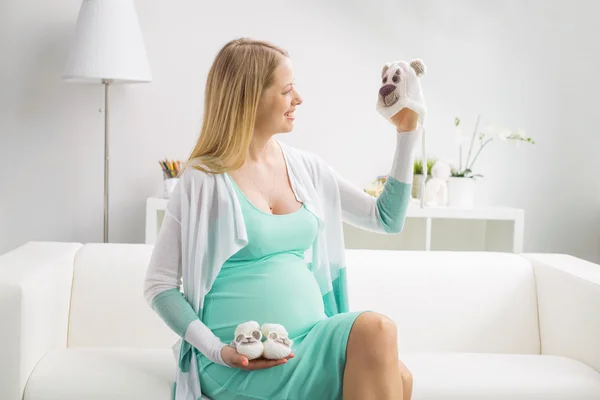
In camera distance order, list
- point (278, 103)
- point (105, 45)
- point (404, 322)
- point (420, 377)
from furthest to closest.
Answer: point (105, 45), point (404, 322), point (420, 377), point (278, 103)

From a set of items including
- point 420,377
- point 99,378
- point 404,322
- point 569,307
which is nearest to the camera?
point 99,378

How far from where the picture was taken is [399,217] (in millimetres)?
2012

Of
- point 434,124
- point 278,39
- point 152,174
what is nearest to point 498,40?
point 434,124

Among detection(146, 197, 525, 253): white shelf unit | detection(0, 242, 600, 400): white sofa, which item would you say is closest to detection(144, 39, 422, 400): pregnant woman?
detection(0, 242, 600, 400): white sofa

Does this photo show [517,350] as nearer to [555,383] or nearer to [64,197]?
[555,383]

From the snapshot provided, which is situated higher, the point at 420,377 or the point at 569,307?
the point at 569,307

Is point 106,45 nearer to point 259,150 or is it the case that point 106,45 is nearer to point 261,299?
point 259,150

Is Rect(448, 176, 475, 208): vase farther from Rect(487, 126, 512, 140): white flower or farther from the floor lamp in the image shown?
the floor lamp

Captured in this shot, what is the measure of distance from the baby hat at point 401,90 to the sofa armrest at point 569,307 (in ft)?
2.69

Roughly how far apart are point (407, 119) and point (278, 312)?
544 millimetres

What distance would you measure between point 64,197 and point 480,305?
7.53 feet

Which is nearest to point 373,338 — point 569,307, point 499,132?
point 569,307

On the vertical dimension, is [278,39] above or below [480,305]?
above

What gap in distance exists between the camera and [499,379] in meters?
2.14
